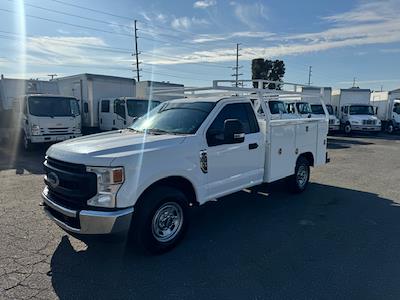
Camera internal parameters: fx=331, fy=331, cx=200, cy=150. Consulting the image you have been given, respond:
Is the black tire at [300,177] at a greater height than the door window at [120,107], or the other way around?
the door window at [120,107]

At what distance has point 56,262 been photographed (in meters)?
3.93

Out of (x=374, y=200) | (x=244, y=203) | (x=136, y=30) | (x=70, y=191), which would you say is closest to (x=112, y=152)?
(x=70, y=191)

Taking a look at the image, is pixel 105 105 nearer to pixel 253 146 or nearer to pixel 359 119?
pixel 253 146

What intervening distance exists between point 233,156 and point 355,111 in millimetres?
21245

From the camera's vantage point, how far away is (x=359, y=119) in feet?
73.6

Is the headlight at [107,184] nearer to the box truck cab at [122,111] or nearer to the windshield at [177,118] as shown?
the windshield at [177,118]

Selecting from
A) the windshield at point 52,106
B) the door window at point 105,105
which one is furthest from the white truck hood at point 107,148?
the door window at point 105,105

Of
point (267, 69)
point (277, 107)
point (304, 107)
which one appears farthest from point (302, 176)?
point (267, 69)

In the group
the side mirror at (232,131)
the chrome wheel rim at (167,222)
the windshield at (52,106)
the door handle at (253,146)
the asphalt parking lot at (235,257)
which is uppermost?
the windshield at (52,106)

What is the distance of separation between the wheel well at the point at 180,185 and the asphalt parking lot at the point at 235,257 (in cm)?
61

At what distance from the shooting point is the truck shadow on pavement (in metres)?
3.38

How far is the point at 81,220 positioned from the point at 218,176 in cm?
202

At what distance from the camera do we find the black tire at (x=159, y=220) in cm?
387

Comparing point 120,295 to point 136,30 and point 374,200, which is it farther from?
point 136,30
